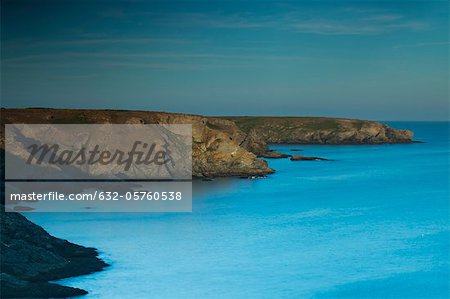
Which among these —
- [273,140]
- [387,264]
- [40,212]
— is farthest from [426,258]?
[273,140]

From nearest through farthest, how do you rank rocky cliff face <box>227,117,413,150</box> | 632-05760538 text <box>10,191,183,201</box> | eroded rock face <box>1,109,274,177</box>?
1. 632-05760538 text <box>10,191,183,201</box>
2. eroded rock face <box>1,109,274,177</box>
3. rocky cliff face <box>227,117,413,150</box>

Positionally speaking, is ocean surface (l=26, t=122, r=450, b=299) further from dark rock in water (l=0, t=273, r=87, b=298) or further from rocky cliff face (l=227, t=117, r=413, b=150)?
rocky cliff face (l=227, t=117, r=413, b=150)

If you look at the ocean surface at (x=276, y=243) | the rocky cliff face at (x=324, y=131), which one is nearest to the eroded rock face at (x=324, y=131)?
the rocky cliff face at (x=324, y=131)

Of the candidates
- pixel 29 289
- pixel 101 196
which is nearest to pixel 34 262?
pixel 29 289

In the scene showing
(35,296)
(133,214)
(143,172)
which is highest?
(143,172)

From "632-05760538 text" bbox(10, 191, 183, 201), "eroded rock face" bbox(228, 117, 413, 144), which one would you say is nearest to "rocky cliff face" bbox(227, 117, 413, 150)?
"eroded rock face" bbox(228, 117, 413, 144)

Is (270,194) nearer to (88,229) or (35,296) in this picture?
(88,229)

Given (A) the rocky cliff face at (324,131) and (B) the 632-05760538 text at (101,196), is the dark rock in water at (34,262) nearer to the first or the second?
(B) the 632-05760538 text at (101,196)
